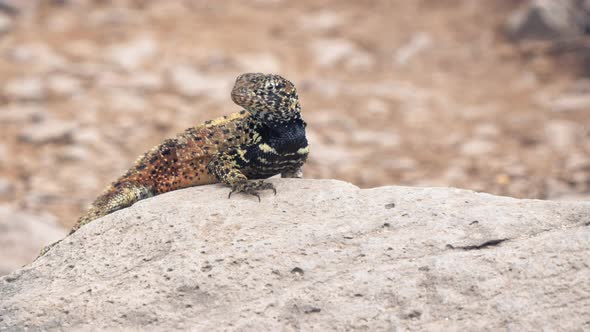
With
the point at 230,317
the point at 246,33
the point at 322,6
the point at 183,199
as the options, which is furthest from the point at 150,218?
the point at 322,6

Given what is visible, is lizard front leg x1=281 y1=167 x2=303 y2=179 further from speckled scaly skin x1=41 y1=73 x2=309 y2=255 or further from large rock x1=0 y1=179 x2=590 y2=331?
large rock x1=0 y1=179 x2=590 y2=331

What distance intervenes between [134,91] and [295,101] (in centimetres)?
946

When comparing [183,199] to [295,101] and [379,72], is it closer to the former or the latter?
[295,101]

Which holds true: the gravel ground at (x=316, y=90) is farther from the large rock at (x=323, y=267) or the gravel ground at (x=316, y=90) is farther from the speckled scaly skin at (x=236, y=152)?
the large rock at (x=323, y=267)

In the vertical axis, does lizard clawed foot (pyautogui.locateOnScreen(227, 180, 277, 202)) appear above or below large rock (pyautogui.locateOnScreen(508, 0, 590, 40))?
below

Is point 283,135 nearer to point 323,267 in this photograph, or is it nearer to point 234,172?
point 234,172

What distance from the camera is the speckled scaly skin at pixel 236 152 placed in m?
6.78

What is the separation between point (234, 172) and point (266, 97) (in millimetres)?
702

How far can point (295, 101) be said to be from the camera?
6.98 metres

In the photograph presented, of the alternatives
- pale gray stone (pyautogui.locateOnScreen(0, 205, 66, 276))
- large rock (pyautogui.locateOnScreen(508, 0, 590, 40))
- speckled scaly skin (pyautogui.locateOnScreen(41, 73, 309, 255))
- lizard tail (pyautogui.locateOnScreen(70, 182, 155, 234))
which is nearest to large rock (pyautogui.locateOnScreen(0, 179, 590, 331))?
speckled scaly skin (pyautogui.locateOnScreen(41, 73, 309, 255))

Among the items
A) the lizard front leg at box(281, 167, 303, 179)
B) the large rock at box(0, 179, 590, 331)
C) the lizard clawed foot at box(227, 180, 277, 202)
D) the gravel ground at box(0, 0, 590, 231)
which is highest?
the gravel ground at box(0, 0, 590, 231)

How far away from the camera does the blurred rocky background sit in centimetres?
1328

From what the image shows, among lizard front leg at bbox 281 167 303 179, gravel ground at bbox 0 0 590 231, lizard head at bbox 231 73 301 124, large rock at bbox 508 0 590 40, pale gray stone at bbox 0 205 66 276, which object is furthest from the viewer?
large rock at bbox 508 0 590 40

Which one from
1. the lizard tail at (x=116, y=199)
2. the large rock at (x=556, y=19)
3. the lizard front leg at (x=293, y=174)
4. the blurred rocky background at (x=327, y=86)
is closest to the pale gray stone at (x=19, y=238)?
the blurred rocky background at (x=327, y=86)
